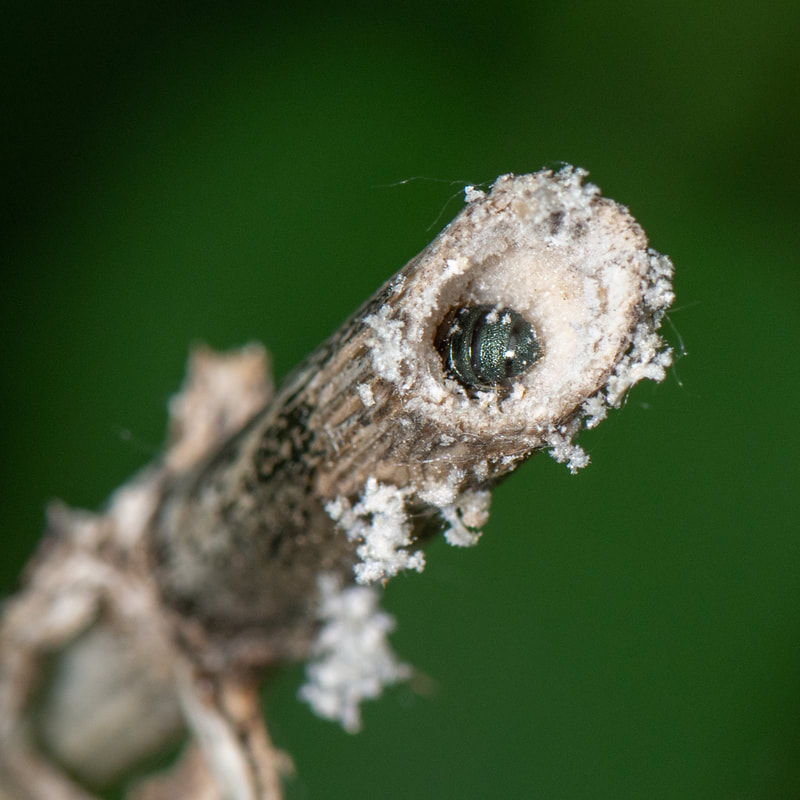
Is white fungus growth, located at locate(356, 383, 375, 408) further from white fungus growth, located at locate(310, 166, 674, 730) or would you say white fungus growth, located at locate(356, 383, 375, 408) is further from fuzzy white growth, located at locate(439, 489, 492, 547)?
fuzzy white growth, located at locate(439, 489, 492, 547)

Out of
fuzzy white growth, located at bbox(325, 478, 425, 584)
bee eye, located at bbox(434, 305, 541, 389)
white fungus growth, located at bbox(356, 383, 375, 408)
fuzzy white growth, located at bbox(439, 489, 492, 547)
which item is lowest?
fuzzy white growth, located at bbox(325, 478, 425, 584)

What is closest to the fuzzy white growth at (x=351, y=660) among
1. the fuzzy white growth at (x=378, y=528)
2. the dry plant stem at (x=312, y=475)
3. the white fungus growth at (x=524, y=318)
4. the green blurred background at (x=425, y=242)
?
the dry plant stem at (x=312, y=475)

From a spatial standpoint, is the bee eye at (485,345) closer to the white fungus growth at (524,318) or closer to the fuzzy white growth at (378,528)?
the white fungus growth at (524,318)

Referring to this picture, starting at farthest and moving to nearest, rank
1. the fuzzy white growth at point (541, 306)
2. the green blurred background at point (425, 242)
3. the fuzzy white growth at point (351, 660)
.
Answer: the green blurred background at point (425, 242), the fuzzy white growth at point (351, 660), the fuzzy white growth at point (541, 306)

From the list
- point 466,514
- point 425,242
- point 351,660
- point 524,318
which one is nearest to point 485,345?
point 524,318

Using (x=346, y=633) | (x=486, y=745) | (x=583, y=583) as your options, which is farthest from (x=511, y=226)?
(x=486, y=745)

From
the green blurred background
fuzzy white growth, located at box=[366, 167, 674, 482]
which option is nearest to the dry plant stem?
fuzzy white growth, located at box=[366, 167, 674, 482]
